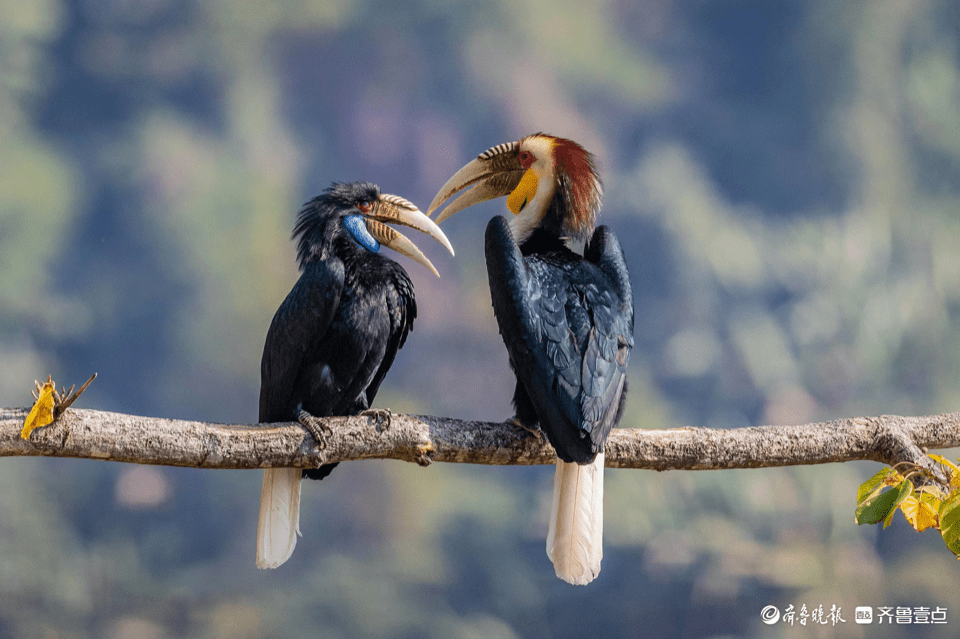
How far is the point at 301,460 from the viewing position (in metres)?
2.11

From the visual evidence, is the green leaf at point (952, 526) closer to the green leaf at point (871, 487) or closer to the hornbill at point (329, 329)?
the green leaf at point (871, 487)

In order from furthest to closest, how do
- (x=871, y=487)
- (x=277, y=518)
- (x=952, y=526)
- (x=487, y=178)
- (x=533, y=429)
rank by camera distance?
(x=487, y=178), (x=277, y=518), (x=533, y=429), (x=871, y=487), (x=952, y=526)

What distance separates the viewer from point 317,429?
6.94ft

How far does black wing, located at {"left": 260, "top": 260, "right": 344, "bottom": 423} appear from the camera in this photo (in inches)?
92.5

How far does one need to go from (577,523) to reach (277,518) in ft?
3.08

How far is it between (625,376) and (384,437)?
0.68m

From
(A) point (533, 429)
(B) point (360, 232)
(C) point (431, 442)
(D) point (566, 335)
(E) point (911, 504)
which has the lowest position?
(E) point (911, 504)

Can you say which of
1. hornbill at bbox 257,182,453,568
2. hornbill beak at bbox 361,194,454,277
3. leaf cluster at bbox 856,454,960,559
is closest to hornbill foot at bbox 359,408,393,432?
hornbill at bbox 257,182,453,568

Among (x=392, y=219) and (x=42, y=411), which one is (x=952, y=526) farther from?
(x=42, y=411)

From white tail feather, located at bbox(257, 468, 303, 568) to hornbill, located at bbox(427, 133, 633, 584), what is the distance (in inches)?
28.9

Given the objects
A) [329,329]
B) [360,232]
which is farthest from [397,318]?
[360,232]

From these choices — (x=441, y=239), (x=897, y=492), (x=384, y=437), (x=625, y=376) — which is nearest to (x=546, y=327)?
(x=625, y=376)

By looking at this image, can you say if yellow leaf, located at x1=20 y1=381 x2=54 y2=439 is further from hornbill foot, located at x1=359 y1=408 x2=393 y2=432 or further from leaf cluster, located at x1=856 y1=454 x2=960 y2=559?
leaf cluster, located at x1=856 y1=454 x2=960 y2=559

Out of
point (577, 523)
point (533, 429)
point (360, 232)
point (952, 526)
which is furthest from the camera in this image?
point (360, 232)
